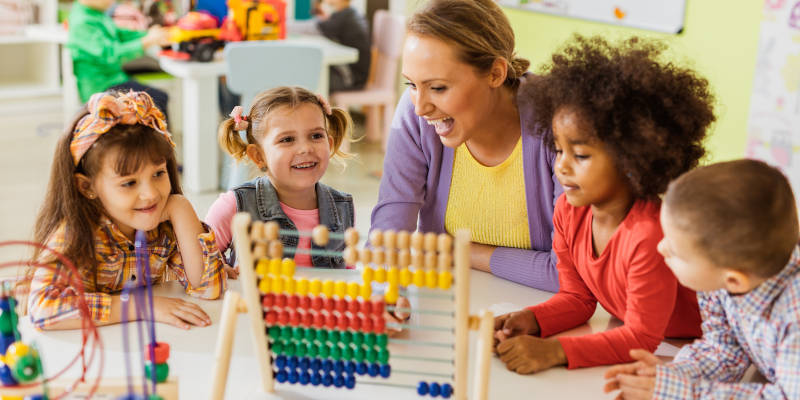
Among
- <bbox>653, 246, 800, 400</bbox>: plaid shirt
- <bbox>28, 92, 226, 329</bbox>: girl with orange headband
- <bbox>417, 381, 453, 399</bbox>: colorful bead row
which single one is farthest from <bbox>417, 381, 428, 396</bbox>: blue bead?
<bbox>28, 92, 226, 329</bbox>: girl with orange headband

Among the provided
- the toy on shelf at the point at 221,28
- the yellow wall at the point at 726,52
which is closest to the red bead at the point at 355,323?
the yellow wall at the point at 726,52

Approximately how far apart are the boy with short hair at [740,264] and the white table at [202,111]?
3318 mm

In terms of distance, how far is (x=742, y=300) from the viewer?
48.9 inches

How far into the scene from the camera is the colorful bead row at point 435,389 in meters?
1.31

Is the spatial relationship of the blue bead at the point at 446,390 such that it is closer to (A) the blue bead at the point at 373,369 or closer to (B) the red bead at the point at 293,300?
(A) the blue bead at the point at 373,369

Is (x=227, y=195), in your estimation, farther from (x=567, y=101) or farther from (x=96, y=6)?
(x=96, y=6)

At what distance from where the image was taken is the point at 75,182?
5.26 feet

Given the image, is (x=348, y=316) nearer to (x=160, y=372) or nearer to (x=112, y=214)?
(x=160, y=372)

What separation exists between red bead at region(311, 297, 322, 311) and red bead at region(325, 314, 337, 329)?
2 centimetres

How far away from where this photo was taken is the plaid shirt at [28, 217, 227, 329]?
1510 millimetres

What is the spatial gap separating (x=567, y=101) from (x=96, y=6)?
362 cm

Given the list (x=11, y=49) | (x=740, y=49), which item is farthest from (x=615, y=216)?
(x=11, y=49)

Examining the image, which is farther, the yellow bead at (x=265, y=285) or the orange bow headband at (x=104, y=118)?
the orange bow headband at (x=104, y=118)

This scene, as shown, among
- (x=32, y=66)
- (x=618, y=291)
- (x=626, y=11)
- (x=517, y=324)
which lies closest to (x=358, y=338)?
(x=517, y=324)
